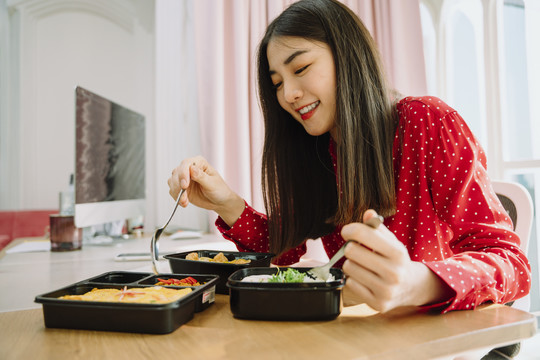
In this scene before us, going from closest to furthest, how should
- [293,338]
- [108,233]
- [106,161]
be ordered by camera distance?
1. [293,338]
2. [106,161]
3. [108,233]

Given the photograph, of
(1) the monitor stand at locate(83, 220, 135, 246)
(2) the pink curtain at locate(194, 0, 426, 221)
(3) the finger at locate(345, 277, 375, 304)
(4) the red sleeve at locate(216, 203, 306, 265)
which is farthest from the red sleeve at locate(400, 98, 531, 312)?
(1) the monitor stand at locate(83, 220, 135, 246)

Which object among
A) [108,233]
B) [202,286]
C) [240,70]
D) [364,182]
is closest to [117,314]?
[202,286]

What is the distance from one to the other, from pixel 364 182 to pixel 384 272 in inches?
16.2

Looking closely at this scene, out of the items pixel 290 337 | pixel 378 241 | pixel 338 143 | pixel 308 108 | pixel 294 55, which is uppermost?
pixel 294 55

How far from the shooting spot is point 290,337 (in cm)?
56

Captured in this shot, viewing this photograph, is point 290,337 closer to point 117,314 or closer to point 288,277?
point 288,277

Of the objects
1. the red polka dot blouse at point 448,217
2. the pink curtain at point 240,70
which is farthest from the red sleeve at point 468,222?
the pink curtain at point 240,70

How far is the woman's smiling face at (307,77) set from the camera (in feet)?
3.44

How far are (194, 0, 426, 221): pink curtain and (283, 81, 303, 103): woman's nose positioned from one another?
1.19 m

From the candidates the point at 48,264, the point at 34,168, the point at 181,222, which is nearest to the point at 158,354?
the point at 48,264

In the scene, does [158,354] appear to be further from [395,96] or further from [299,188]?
[395,96]

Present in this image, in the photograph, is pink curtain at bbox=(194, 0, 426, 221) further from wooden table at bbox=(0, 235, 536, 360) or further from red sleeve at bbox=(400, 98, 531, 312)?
wooden table at bbox=(0, 235, 536, 360)

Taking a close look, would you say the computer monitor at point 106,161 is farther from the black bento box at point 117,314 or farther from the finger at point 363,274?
the finger at point 363,274

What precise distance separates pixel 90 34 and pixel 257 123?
1.79 m
